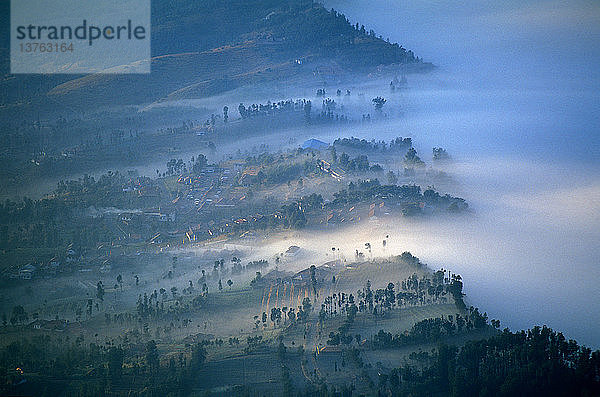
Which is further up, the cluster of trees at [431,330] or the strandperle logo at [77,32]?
the strandperle logo at [77,32]

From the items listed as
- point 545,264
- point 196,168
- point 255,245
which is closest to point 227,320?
point 255,245

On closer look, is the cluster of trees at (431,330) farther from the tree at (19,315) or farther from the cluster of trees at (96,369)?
the tree at (19,315)

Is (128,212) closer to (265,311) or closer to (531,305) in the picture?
(265,311)

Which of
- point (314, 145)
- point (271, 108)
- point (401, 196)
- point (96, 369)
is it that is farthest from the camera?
point (271, 108)

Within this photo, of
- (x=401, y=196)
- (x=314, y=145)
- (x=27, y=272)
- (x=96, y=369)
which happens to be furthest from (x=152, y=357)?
(x=314, y=145)

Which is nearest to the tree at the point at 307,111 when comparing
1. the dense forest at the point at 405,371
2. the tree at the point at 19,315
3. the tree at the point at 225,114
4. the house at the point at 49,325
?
the tree at the point at 225,114

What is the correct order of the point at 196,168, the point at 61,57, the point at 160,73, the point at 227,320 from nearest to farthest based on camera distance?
the point at 227,320, the point at 196,168, the point at 160,73, the point at 61,57

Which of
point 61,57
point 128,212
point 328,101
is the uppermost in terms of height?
point 61,57

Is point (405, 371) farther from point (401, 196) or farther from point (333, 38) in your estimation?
point (333, 38)
